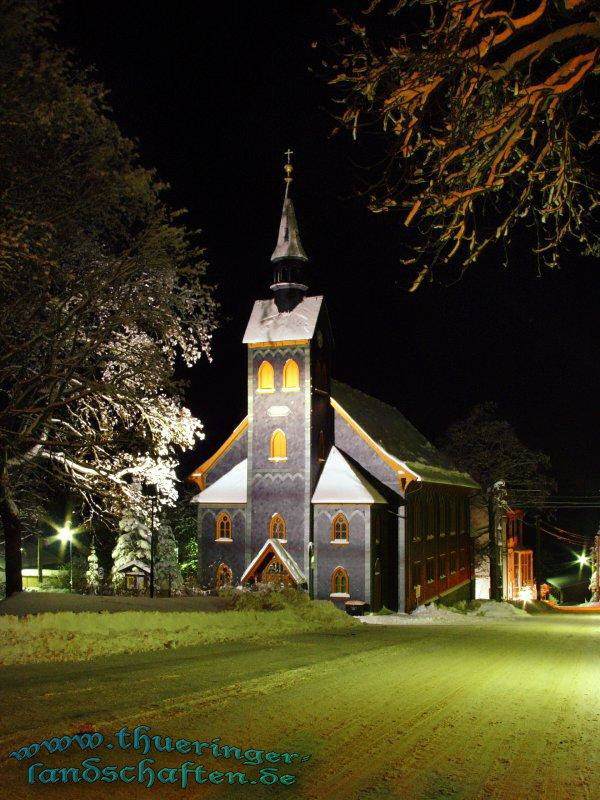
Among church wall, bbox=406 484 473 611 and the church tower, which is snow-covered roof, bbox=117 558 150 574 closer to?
the church tower

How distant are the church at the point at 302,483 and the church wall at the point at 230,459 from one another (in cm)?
6

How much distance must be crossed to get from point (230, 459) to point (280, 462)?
4543 millimetres

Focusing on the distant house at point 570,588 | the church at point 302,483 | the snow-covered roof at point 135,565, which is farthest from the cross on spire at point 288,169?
the distant house at point 570,588

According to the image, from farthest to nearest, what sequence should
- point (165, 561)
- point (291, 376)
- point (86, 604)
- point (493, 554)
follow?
point (493, 554), point (165, 561), point (291, 376), point (86, 604)

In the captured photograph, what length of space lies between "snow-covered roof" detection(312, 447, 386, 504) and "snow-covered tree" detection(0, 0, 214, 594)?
1786 cm

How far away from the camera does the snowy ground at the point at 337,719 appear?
6406 mm

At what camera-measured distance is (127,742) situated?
7.31 m

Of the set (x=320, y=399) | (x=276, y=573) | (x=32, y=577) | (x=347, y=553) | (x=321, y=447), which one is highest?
(x=320, y=399)

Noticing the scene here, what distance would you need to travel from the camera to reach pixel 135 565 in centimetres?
4509

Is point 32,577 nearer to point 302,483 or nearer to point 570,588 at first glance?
Answer: point 302,483

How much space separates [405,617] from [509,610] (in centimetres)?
1202

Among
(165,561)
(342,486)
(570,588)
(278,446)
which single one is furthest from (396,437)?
A: (570,588)

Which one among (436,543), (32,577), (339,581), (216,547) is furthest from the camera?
(32,577)

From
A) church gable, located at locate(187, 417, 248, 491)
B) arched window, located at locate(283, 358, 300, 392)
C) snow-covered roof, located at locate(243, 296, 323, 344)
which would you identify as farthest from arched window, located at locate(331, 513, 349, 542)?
snow-covered roof, located at locate(243, 296, 323, 344)
